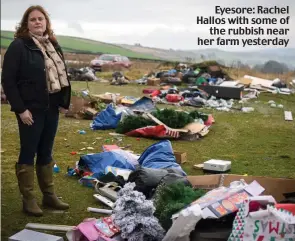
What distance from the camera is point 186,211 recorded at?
294 cm

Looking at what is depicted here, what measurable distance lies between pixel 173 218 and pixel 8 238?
1248 millimetres

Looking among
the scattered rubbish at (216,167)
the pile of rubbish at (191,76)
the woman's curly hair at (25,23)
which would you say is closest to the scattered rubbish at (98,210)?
the woman's curly hair at (25,23)

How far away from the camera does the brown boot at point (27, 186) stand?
12.9 ft

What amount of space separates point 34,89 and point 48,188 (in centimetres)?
94

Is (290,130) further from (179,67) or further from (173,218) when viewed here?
(179,67)

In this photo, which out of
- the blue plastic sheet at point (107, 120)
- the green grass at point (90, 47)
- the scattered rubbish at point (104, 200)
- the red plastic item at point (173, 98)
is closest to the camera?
the scattered rubbish at point (104, 200)

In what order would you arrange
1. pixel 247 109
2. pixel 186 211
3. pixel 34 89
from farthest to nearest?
1. pixel 247 109
2. pixel 34 89
3. pixel 186 211

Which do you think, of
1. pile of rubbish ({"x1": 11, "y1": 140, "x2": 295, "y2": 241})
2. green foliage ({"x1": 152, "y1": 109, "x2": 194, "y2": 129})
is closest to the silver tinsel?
pile of rubbish ({"x1": 11, "y1": 140, "x2": 295, "y2": 241})

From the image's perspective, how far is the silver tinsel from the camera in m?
3.25

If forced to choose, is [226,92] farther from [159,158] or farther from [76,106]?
[159,158]

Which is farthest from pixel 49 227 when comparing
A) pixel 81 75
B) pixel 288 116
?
pixel 81 75

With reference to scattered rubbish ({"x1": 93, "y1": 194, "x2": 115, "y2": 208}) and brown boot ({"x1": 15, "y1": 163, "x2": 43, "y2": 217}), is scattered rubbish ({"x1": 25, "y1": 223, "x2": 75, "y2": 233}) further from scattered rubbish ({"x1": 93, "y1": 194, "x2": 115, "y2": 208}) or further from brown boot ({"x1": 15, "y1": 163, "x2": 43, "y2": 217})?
scattered rubbish ({"x1": 93, "y1": 194, "x2": 115, "y2": 208})

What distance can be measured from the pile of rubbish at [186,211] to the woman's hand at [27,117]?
0.82m

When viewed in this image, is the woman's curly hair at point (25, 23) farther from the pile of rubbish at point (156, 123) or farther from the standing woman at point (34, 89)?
the pile of rubbish at point (156, 123)
